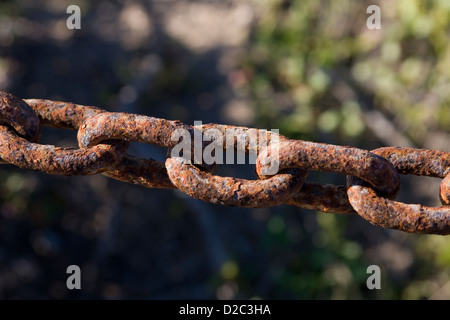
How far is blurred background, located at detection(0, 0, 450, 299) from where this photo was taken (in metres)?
3.19

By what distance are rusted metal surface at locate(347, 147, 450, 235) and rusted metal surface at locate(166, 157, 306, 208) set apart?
0.54 feet

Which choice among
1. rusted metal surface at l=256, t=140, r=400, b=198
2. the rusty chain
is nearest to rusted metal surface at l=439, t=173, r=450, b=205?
the rusty chain

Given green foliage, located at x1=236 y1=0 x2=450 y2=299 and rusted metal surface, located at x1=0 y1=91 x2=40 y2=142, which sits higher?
green foliage, located at x1=236 y1=0 x2=450 y2=299

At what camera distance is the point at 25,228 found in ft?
11.3

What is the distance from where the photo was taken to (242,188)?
1.12 metres

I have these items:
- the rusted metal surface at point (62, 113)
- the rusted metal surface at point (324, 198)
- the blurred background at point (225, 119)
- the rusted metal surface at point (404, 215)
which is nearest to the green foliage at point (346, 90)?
the blurred background at point (225, 119)

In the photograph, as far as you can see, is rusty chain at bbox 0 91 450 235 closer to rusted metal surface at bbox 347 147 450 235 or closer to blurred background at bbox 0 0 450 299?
rusted metal surface at bbox 347 147 450 235

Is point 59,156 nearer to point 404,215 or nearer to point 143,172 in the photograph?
point 143,172

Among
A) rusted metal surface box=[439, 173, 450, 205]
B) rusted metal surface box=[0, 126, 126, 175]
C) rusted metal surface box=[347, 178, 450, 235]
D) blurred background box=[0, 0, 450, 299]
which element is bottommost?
rusted metal surface box=[347, 178, 450, 235]

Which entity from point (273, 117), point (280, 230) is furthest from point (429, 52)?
point (280, 230)

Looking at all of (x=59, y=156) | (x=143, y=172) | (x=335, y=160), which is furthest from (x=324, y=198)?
(x=59, y=156)

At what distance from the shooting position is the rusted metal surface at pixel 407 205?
3.59 feet

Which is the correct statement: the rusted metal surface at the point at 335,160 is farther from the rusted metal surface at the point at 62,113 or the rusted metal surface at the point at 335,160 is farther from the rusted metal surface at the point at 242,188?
the rusted metal surface at the point at 62,113

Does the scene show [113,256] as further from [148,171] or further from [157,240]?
[148,171]
